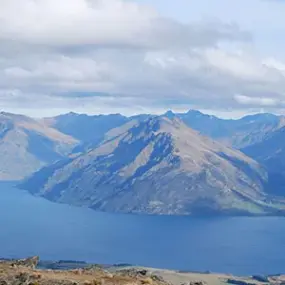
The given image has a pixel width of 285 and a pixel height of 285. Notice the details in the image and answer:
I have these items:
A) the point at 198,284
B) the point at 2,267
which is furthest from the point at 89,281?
the point at 198,284

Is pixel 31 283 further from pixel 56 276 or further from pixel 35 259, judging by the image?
pixel 35 259

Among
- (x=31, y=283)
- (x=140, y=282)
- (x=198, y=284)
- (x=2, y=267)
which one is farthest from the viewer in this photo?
(x=198, y=284)

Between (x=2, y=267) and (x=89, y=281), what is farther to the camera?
(x=2, y=267)

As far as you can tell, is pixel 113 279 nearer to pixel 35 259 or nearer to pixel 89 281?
pixel 89 281

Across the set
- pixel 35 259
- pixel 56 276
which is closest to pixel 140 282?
pixel 56 276

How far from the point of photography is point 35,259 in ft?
332

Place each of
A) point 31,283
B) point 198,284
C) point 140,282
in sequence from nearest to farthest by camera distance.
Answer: point 31,283, point 140,282, point 198,284

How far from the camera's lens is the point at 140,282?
3125 inches

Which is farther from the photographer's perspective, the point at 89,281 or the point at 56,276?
the point at 56,276

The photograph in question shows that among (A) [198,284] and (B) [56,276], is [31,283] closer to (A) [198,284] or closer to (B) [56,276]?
(B) [56,276]

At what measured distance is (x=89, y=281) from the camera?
249ft

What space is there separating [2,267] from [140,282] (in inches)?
874

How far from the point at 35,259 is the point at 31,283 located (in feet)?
91.0

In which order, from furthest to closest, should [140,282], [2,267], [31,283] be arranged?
1. [2,267]
2. [140,282]
3. [31,283]
